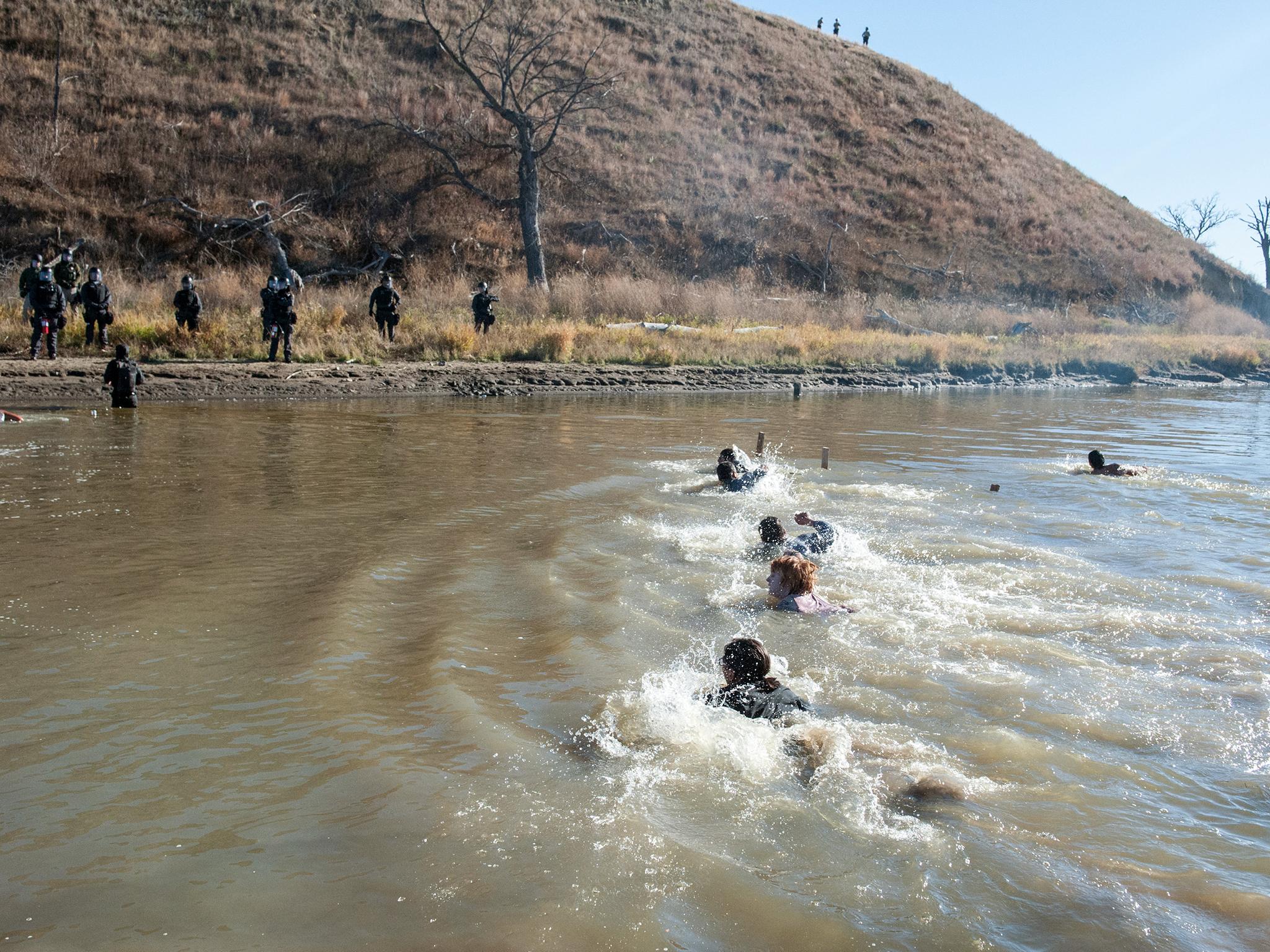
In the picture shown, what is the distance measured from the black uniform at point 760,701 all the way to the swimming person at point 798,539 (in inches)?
127

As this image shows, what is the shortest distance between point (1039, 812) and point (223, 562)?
20.4 feet

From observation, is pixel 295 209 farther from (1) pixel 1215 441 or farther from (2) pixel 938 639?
(2) pixel 938 639

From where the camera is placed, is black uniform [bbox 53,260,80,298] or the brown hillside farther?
the brown hillside

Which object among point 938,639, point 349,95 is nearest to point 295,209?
point 349,95

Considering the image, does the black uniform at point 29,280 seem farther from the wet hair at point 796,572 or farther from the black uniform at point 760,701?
the black uniform at point 760,701

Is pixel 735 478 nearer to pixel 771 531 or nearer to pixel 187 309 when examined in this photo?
pixel 771 531

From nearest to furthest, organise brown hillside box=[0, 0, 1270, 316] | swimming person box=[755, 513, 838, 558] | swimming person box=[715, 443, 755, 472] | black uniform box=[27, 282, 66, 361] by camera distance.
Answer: swimming person box=[755, 513, 838, 558] → swimming person box=[715, 443, 755, 472] → black uniform box=[27, 282, 66, 361] → brown hillside box=[0, 0, 1270, 316]

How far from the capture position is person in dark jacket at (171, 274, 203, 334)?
21344 mm

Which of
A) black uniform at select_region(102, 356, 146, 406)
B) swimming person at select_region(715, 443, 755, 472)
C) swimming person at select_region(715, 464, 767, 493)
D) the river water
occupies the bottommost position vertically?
the river water

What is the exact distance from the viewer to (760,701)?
18.1 ft

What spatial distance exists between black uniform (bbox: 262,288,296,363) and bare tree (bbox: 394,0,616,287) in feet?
41.0

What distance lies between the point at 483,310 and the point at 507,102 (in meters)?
20.8

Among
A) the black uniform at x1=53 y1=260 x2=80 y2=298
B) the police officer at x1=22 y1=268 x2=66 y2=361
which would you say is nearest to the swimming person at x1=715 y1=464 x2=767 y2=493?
the police officer at x1=22 y1=268 x2=66 y2=361

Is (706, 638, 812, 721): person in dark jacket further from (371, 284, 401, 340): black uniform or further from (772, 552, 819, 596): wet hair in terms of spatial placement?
(371, 284, 401, 340): black uniform
